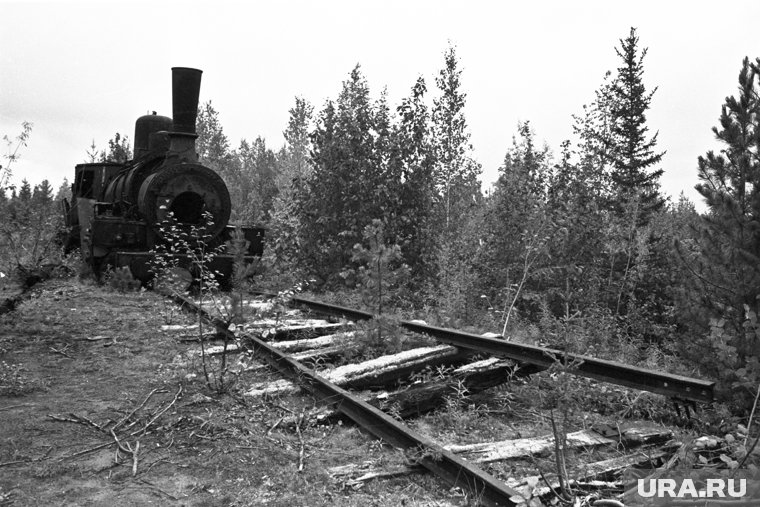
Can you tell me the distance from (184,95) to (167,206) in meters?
2.23

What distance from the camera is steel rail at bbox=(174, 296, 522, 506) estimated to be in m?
2.70

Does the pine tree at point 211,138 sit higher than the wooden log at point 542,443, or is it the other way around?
the pine tree at point 211,138

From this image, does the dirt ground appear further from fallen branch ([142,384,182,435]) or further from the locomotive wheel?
the locomotive wheel

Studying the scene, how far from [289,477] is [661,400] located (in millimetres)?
2830

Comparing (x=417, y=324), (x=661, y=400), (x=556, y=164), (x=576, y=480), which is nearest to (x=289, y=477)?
(x=576, y=480)

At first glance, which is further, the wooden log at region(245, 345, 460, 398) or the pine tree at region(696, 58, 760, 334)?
the pine tree at region(696, 58, 760, 334)

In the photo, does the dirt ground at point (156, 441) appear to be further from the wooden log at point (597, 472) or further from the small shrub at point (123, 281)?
the small shrub at point (123, 281)

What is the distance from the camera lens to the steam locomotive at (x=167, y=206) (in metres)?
10.7

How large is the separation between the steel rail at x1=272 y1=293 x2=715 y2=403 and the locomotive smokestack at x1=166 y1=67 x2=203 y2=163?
739 cm

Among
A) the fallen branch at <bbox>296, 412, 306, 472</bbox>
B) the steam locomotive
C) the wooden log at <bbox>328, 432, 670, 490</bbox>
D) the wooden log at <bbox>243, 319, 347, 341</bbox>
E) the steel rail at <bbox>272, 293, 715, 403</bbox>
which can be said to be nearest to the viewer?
the wooden log at <bbox>328, 432, 670, 490</bbox>

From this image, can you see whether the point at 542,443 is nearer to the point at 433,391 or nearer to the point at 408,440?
the point at 408,440

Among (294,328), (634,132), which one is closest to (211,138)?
(634,132)

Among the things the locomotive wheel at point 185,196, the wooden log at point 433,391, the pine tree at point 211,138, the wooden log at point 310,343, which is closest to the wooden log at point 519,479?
the wooden log at point 433,391
